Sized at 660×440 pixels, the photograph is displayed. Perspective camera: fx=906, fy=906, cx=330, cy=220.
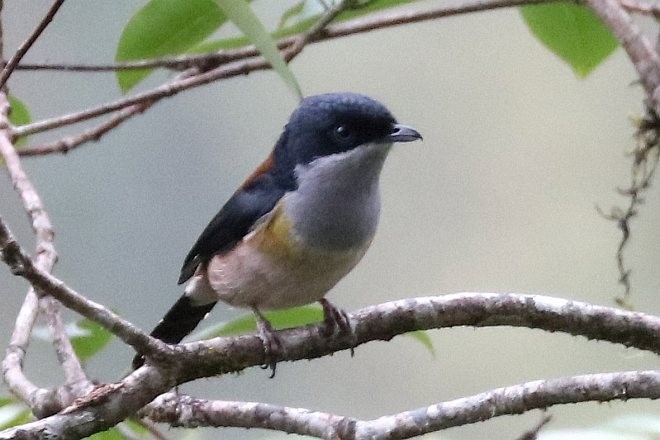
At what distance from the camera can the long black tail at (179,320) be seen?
7.91ft

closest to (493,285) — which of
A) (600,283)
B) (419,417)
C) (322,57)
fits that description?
(600,283)

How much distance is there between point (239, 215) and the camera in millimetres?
2039

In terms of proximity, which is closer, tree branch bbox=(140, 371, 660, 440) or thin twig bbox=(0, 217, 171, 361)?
thin twig bbox=(0, 217, 171, 361)

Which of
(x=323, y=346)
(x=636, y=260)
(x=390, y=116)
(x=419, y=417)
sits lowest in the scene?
(x=636, y=260)

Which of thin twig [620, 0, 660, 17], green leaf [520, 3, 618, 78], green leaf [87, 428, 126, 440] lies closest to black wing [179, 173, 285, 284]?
green leaf [87, 428, 126, 440]

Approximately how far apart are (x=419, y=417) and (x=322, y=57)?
246 cm

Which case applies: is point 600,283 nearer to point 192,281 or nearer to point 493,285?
point 493,285

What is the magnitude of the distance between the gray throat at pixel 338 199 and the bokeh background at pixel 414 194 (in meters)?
1.51

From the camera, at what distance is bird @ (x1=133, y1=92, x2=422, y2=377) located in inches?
76.2

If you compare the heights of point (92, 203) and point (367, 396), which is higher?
point (92, 203)

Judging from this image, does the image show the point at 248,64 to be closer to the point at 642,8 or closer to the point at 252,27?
the point at 642,8

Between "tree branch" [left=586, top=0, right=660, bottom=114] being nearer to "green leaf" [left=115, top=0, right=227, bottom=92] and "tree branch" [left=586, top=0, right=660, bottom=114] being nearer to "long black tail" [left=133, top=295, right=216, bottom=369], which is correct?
"green leaf" [left=115, top=0, right=227, bottom=92]

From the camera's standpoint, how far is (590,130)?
3.65 m

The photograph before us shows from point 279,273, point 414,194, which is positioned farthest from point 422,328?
point 414,194
